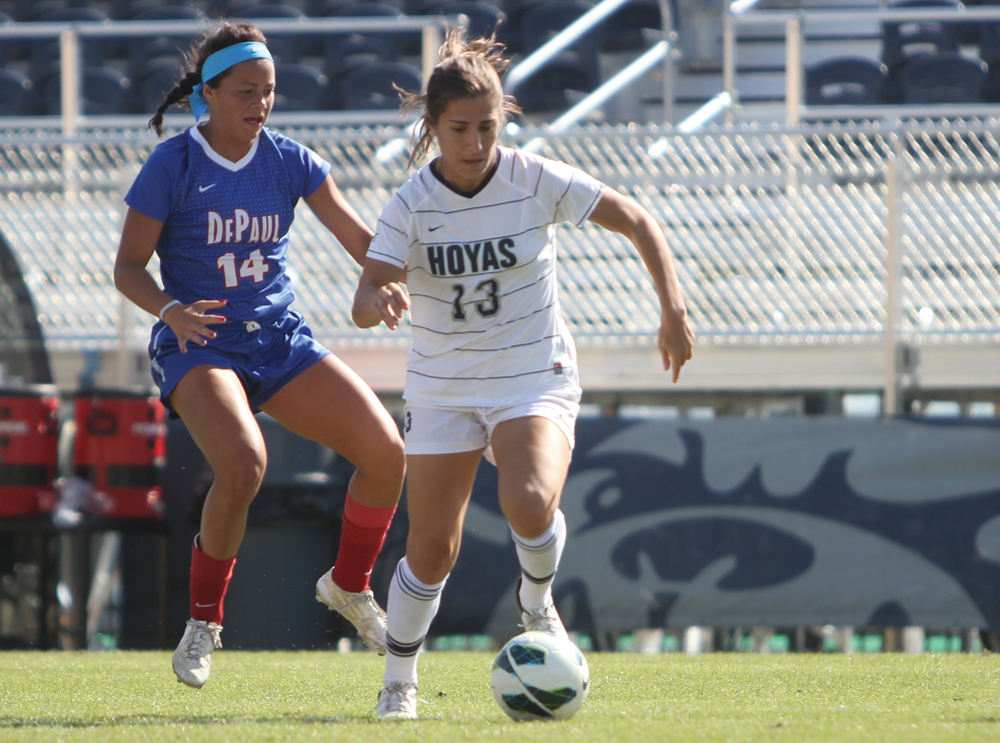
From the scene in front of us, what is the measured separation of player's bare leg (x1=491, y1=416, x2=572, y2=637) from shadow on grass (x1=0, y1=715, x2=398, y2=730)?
656 millimetres

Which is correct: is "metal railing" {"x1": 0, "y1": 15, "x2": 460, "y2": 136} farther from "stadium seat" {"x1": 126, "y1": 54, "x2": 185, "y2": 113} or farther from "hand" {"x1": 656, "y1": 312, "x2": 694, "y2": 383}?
"hand" {"x1": 656, "y1": 312, "x2": 694, "y2": 383}

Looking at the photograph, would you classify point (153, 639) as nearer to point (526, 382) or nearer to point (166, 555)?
point (166, 555)

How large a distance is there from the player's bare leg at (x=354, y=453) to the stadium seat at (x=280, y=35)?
8.12 meters

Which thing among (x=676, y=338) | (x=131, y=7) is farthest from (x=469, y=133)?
(x=131, y=7)

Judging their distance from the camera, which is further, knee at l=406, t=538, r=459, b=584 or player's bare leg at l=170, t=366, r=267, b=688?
player's bare leg at l=170, t=366, r=267, b=688

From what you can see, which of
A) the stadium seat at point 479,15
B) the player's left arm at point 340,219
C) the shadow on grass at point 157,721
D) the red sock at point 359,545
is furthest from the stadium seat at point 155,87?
the shadow on grass at point 157,721

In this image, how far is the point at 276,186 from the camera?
159 inches

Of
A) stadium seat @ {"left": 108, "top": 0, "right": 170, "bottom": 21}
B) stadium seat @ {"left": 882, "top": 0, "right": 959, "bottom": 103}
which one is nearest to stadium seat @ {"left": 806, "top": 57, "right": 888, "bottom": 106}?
stadium seat @ {"left": 882, "top": 0, "right": 959, "bottom": 103}

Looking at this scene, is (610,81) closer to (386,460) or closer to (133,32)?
(133,32)

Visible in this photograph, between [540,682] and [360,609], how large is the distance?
121 centimetres

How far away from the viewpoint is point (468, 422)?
3.46 m

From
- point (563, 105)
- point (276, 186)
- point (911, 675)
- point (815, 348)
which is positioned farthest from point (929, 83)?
point (276, 186)

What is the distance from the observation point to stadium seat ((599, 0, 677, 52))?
464 inches

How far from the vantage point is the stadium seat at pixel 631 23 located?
38.6 ft
